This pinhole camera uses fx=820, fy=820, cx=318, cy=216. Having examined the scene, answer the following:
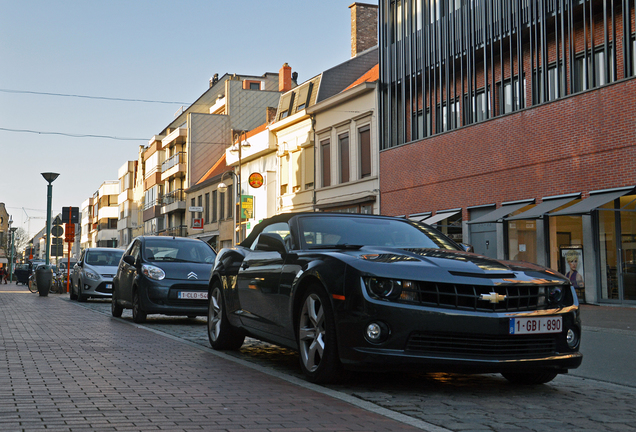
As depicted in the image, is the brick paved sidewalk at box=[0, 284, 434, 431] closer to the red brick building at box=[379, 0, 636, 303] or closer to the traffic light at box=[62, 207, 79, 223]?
the red brick building at box=[379, 0, 636, 303]

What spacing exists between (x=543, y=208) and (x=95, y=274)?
1156cm

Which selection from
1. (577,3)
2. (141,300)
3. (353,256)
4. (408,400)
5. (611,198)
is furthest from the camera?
(577,3)

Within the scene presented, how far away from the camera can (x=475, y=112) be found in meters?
24.8

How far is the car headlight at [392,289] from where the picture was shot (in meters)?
6.07

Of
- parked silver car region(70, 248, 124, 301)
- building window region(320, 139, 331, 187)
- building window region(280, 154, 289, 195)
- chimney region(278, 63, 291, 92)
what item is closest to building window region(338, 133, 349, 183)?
building window region(320, 139, 331, 187)

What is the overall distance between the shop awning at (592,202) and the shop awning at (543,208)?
602 mm

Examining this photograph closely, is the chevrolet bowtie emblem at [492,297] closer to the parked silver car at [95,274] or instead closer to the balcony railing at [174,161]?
the parked silver car at [95,274]

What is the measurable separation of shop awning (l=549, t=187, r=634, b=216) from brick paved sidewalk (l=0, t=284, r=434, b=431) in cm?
1153

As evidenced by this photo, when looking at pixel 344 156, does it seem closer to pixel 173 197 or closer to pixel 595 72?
pixel 595 72

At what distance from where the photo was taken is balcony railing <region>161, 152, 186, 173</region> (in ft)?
207

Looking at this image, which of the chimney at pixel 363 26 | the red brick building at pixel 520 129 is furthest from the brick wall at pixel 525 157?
the chimney at pixel 363 26

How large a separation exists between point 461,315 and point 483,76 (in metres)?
19.5

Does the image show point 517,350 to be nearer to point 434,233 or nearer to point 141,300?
point 434,233

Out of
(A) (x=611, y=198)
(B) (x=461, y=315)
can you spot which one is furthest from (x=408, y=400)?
(A) (x=611, y=198)
